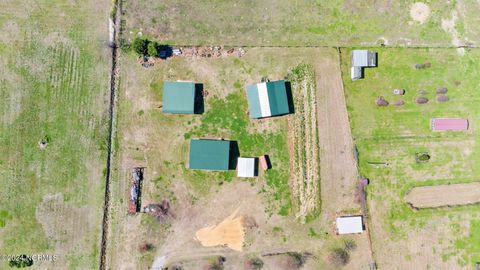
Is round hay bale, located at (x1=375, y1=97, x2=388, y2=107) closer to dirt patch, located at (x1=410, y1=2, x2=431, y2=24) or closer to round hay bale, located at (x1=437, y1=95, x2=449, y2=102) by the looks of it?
round hay bale, located at (x1=437, y1=95, x2=449, y2=102)

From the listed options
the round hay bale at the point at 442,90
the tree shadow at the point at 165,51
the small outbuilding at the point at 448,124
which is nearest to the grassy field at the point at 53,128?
the tree shadow at the point at 165,51

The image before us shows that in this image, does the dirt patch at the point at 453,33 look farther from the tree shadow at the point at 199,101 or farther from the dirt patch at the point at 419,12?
the tree shadow at the point at 199,101

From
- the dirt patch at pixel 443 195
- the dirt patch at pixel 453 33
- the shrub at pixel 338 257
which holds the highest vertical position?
the dirt patch at pixel 453 33

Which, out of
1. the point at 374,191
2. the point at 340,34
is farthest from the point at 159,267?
the point at 340,34

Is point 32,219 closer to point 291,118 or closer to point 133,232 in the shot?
point 133,232

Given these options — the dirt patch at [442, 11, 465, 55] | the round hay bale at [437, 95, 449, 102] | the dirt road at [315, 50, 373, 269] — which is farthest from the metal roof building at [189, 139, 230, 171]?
the dirt patch at [442, 11, 465, 55]

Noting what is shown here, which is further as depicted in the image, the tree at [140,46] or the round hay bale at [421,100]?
the round hay bale at [421,100]

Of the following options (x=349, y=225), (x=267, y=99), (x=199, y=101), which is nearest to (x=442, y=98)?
(x=349, y=225)

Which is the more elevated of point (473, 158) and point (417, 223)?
point (473, 158)

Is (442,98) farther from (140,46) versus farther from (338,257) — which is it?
(140,46)
